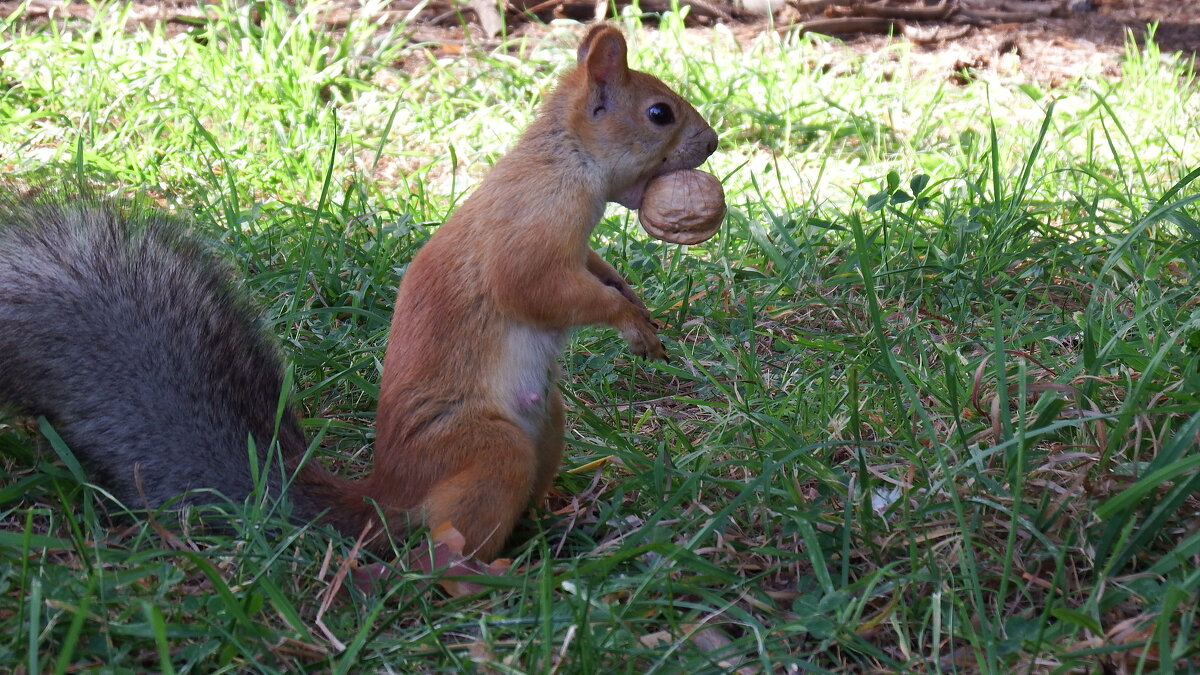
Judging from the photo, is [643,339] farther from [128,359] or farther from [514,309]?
[128,359]

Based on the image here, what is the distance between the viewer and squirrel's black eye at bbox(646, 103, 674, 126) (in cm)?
241

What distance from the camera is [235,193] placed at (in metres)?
3.43

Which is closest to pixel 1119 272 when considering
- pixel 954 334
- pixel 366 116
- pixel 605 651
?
pixel 954 334

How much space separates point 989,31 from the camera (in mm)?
5848

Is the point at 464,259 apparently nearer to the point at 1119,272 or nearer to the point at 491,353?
the point at 491,353

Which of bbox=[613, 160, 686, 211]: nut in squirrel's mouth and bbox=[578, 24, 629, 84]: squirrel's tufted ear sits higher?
bbox=[578, 24, 629, 84]: squirrel's tufted ear

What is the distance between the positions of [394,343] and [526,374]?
264 millimetres

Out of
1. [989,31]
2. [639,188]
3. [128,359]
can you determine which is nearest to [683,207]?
[639,188]

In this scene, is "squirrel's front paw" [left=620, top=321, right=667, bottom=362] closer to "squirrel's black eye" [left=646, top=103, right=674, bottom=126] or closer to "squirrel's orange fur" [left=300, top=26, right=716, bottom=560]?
"squirrel's orange fur" [left=300, top=26, right=716, bottom=560]

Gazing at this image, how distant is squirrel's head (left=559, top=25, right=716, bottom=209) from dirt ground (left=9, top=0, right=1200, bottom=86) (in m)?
2.72

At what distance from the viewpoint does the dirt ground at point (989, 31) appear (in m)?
5.23

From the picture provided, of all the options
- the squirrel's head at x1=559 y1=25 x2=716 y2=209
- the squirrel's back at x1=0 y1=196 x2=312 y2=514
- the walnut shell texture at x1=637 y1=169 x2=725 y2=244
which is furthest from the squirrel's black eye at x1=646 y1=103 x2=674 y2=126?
the squirrel's back at x1=0 y1=196 x2=312 y2=514

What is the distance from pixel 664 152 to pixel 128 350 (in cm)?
115

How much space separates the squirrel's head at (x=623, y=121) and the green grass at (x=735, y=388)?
458 millimetres
